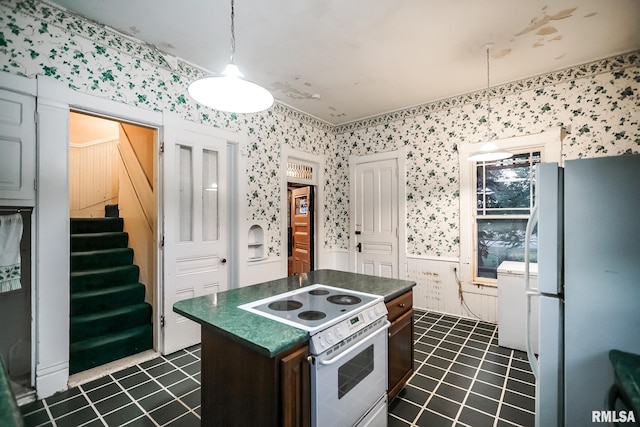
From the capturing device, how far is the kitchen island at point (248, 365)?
1.20 meters

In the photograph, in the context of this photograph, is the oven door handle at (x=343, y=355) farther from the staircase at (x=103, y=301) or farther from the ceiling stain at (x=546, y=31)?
the ceiling stain at (x=546, y=31)

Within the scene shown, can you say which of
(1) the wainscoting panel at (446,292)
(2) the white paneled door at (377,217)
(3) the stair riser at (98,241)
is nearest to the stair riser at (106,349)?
(3) the stair riser at (98,241)

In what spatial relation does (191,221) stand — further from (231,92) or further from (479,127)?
(479,127)

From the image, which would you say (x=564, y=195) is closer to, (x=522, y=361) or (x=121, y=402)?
(x=522, y=361)

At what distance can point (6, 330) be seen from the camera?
6.95ft

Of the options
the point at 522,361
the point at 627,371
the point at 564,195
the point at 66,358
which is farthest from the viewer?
the point at 522,361

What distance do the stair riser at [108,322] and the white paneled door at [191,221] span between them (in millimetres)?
458

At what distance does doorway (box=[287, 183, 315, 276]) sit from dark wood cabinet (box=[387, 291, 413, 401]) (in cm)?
268

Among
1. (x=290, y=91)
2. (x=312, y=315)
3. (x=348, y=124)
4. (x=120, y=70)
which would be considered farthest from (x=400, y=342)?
(x=348, y=124)

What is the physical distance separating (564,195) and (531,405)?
1.60 metres

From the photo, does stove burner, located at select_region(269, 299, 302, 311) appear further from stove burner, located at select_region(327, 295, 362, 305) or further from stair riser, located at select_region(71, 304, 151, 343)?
stair riser, located at select_region(71, 304, 151, 343)

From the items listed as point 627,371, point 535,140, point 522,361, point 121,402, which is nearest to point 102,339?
point 121,402

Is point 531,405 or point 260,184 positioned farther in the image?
point 260,184

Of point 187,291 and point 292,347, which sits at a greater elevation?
point 292,347
